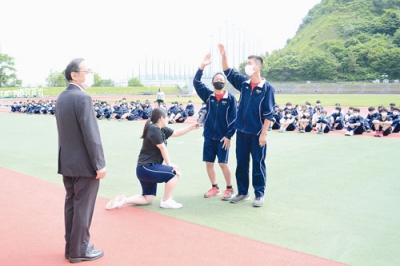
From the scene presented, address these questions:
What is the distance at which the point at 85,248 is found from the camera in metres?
3.78

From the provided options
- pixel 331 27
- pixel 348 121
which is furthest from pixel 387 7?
pixel 348 121

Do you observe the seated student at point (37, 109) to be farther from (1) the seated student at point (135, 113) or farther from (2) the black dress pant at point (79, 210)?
(2) the black dress pant at point (79, 210)

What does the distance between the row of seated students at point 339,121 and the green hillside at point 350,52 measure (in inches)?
2674

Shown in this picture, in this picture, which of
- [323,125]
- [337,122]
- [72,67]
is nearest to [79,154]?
[72,67]

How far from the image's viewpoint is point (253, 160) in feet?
18.1

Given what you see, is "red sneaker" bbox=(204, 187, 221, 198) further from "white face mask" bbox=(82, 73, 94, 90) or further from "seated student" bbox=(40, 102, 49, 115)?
"seated student" bbox=(40, 102, 49, 115)

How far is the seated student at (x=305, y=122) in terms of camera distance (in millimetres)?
14656

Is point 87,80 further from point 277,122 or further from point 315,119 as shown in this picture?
point 315,119

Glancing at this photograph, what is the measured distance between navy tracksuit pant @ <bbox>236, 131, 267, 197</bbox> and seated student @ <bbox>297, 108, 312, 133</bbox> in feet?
31.4

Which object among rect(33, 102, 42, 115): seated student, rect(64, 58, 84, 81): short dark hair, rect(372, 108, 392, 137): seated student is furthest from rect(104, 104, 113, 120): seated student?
rect(64, 58, 84, 81): short dark hair

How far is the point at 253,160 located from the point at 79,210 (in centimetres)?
272

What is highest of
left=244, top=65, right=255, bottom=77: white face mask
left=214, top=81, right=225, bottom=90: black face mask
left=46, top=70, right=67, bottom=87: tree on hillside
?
left=46, top=70, right=67, bottom=87: tree on hillside

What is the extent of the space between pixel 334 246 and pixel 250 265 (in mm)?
1050

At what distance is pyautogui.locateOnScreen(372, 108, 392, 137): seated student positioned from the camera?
13398mm
